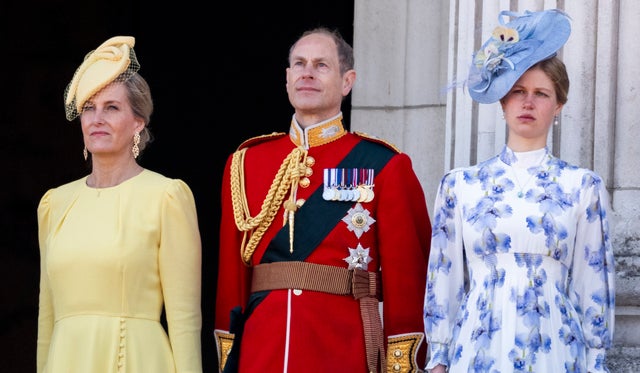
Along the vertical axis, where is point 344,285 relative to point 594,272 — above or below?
below

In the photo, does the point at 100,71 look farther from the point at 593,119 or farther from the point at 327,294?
the point at 593,119

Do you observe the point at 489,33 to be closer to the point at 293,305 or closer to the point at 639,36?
the point at 639,36

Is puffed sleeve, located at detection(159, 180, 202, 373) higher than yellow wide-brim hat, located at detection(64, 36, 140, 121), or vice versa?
yellow wide-brim hat, located at detection(64, 36, 140, 121)

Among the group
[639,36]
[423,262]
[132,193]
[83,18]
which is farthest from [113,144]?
[83,18]

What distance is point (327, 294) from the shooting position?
6.12 meters

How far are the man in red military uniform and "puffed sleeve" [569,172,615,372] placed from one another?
0.65 meters

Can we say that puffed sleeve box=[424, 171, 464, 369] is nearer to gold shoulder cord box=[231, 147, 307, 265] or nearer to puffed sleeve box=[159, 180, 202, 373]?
gold shoulder cord box=[231, 147, 307, 265]

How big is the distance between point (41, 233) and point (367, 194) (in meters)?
1.19

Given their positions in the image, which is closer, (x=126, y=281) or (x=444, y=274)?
(x=444, y=274)

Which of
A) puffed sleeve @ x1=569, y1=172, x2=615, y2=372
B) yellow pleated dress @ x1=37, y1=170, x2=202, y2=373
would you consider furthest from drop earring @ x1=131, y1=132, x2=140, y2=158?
puffed sleeve @ x1=569, y1=172, x2=615, y2=372

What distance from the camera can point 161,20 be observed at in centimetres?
1034

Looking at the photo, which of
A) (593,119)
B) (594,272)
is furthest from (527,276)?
(593,119)

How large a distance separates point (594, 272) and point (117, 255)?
161 cm

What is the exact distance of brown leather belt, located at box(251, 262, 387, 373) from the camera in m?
6.11
